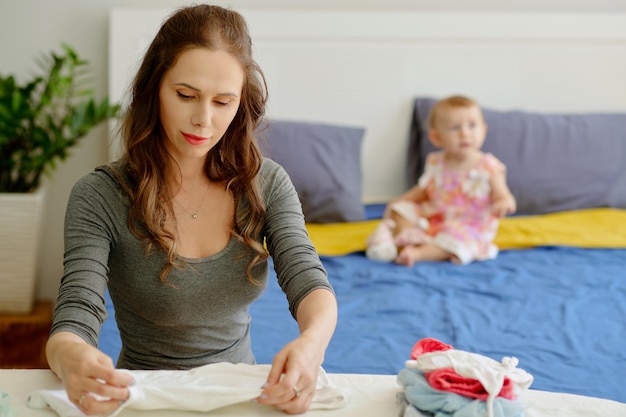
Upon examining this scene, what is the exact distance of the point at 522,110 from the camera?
3264mm

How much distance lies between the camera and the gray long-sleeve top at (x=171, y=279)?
4.12 feet

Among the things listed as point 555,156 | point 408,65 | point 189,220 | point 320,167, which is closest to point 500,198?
point 555,156

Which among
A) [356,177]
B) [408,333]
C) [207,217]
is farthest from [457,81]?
[207,217]

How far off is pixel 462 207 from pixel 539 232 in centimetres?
28

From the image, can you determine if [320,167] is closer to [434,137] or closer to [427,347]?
[434,137]

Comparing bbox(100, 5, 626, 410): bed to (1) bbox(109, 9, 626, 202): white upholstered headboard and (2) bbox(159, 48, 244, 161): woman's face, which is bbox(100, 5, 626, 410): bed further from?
(2) bbox(159, 48, 244, 161): woman's face

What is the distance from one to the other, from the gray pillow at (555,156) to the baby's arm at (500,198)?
270 mm

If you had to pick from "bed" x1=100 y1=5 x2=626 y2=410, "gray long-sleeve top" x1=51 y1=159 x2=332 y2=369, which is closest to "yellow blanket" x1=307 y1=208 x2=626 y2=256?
"bed" x1=100 y1=5 x2=626 y2=410

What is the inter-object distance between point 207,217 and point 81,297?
0.29m

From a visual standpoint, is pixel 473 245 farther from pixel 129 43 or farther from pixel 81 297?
pixel 81 297

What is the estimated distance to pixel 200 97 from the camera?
1.28 meters

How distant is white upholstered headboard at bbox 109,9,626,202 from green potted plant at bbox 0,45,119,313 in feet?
0.77

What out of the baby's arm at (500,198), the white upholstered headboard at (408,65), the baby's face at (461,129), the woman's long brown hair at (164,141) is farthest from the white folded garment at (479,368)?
the white upholstered headboard at (408,65)

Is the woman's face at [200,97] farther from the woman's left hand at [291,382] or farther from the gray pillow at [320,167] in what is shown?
the gray pillow at [320,167]
